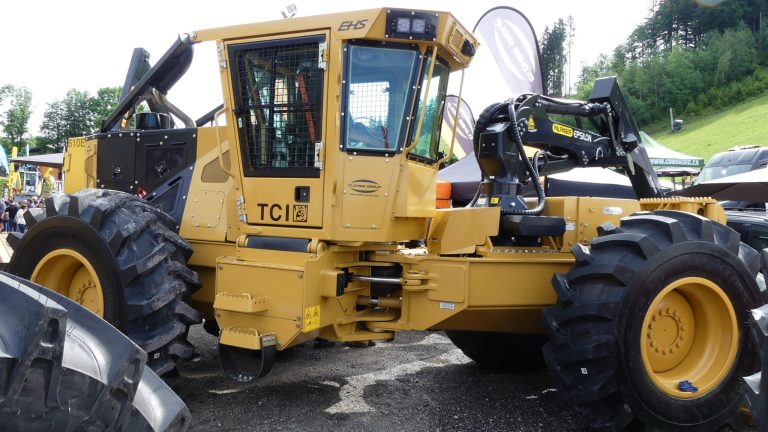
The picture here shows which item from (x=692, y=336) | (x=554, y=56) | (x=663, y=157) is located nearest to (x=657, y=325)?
(x=692, y=336)

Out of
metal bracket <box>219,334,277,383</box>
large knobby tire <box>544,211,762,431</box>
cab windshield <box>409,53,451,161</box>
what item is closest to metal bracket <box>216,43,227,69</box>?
cab windshield <box>409,53,451,161</box>

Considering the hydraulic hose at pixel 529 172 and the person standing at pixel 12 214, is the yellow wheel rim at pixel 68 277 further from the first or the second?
the person standing at pixel 12 214

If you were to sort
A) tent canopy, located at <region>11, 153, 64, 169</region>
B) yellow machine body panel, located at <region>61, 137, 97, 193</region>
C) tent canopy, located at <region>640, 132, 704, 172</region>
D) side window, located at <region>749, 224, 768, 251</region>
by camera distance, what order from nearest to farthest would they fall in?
yellow machine body panel, located at <region>61, 137, 97, 193</region>
side window, located at <region>749, 224, 768, 251</region>
tent canopy, located at <region>11, 153, 64, 169</region>
tent canopy, located at <region>640, 132, 704, 172</region>

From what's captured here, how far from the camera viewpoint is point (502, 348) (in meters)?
5.84

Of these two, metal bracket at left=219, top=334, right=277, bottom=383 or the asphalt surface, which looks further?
the asphalt surface

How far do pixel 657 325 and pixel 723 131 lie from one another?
48104 millimetres

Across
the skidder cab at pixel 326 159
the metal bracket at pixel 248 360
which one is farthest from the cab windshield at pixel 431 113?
the metal bracket at pixel 248 360

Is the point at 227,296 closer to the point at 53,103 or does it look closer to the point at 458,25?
the point at 458,25

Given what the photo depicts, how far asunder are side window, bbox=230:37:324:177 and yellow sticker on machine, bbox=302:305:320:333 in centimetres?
101

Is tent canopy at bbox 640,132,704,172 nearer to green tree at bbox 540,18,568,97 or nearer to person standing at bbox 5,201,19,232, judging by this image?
person standing at bbox 5,201,19,232

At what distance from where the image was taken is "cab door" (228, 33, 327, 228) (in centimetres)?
446

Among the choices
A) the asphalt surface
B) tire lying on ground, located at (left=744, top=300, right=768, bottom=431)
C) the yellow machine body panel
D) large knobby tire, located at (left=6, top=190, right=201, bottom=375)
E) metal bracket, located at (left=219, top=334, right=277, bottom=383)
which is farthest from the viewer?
the yellow machine body panel

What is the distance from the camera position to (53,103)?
63844mm

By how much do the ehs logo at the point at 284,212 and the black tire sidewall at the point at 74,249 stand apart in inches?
45.3
